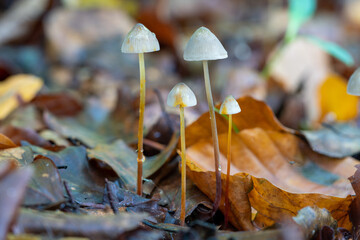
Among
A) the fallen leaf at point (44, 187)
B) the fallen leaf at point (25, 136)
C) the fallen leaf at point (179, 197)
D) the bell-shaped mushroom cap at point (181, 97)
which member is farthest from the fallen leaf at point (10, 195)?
the fallen leaf at point (25, 136)

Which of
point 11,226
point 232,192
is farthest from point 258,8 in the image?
point 11,226

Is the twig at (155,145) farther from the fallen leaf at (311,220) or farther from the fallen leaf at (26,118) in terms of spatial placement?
the fallen leaf at (311,220)

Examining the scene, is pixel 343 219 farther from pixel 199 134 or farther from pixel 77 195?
pixel 77 195

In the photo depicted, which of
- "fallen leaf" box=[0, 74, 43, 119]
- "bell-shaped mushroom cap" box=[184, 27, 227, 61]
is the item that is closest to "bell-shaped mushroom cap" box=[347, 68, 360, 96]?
"bell-shaped mushroom cap" box=[184, 27, 227, 61]

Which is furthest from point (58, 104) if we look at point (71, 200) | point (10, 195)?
point (10, 195)

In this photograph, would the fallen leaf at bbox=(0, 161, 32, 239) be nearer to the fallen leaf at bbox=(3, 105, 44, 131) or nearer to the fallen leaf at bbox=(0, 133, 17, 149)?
the fallen leaf at bbox=(0, 133, 17, 149)

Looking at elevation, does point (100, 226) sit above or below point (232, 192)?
above
